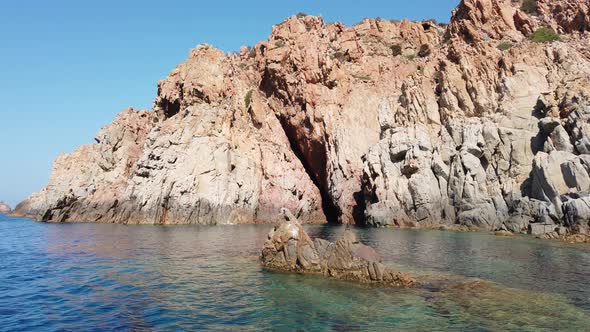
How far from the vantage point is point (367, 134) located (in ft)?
244

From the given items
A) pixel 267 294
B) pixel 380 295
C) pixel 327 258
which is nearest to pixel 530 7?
pixel 327 258

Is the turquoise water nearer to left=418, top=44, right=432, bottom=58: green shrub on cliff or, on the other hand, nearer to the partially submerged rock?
the partially submerged rock

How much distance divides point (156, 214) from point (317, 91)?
116ft

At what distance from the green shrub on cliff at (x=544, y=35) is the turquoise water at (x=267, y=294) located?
48.1 m

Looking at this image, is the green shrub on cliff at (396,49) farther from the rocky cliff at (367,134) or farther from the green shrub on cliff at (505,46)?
the green shrub on cliff at (505,46)

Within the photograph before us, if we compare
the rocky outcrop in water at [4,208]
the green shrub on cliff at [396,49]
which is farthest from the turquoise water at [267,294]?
the rocky outcrop in water at [4,208]

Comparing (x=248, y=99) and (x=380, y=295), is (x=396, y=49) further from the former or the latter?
(x=380, y=295)

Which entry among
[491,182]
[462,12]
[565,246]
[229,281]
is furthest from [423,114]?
[229,281]

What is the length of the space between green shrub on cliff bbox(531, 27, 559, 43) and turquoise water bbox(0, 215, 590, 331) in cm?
4807

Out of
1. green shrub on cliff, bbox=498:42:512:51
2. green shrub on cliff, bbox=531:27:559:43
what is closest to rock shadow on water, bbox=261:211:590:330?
green shrub on cliff, bbox=498:42:512:51

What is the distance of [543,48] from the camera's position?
64.3m

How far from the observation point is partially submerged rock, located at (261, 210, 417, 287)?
824 inches

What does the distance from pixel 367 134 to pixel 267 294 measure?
58582 mm

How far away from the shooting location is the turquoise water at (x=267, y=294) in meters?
14.5
